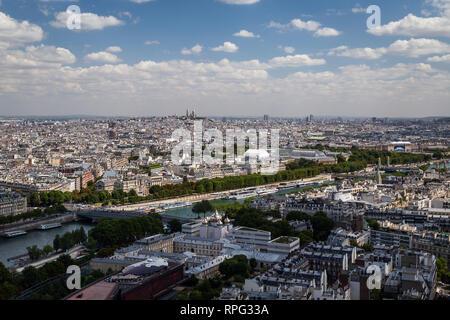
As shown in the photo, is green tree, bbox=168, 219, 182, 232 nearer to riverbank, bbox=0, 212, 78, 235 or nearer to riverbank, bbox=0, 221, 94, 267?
riverbank, bbox=0, 221, 94, 267

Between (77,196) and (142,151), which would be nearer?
(77,196)

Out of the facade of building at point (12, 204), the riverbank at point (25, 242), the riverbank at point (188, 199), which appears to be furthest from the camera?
the riverbank at point (188, 199)

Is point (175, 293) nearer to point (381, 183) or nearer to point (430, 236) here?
point (430, 236)

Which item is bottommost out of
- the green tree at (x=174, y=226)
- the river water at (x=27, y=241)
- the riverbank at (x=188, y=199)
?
the river water at (x=27, y=241)

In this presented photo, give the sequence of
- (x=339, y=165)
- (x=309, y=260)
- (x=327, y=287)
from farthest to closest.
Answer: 1. (x=339, y=165)
2. (x=309, y=260)
3. (x=327, y=287)

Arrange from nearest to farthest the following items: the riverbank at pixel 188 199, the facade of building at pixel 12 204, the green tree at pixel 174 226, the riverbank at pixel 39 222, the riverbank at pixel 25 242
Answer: the riverbank at pixel 25 242 → the green tree at pixel 174 226 → the riverbank at pixel 39 222 → the facade of building at pixel 12 204 → the riverbank at pixel 188 199

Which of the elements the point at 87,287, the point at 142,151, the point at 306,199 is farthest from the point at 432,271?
the point at 142,151

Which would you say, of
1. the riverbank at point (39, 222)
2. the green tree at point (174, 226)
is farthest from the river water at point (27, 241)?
the green tree at point (174, 226)

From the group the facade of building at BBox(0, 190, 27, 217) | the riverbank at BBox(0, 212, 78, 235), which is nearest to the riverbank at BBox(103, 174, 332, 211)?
the riverbank at BBox(0, 212, 78, 235)

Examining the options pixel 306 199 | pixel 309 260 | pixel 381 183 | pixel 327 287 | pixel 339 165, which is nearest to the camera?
pixel 327 287

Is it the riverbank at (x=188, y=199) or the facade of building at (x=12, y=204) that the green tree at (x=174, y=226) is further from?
the facade of building at (x=12, y=204)

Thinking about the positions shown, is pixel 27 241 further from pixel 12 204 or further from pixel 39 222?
pixel 12 204
